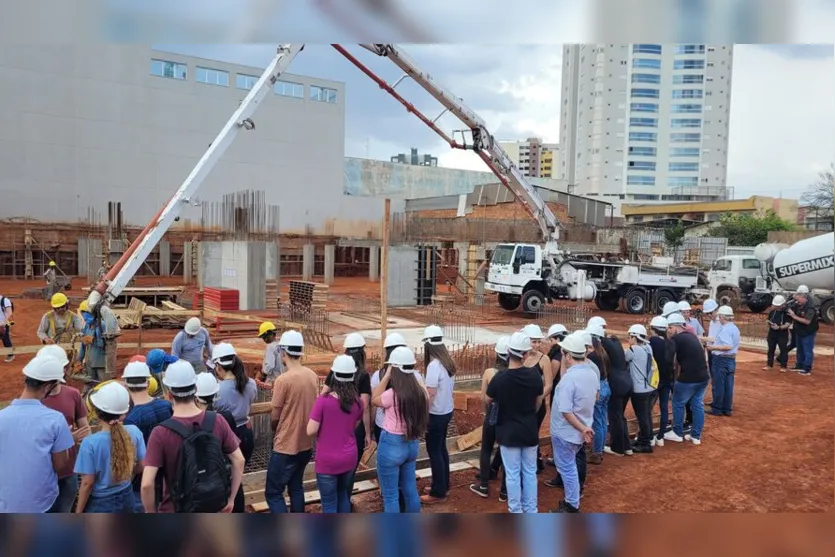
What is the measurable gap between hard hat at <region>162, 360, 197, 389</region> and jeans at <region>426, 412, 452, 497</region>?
2.55m

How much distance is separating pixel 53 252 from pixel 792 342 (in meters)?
30.4

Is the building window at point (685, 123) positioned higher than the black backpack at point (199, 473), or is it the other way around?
the building window at point (685, 123)

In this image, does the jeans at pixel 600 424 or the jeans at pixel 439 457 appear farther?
the jeans at pixel 600 424

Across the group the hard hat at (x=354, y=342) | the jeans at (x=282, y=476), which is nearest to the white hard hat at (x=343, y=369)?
the jeans at (x=282, y=476)

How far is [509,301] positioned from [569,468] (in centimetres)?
1531

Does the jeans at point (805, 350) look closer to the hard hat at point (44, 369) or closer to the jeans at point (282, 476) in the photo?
the jeans at point (282, 476)

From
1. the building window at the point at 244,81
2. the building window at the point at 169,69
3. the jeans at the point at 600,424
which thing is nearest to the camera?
the jeans at the point at 600,424

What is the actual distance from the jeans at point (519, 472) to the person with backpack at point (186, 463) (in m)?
2.26

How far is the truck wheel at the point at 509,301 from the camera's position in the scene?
19891 millimetres

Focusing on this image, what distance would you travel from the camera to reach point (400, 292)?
73.2 ft

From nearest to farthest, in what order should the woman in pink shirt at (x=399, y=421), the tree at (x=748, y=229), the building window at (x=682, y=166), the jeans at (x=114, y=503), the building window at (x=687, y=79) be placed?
the jeans at (x=114, y=503), the woman in pink shirt at (x=399, y=421), the tree at (x=748, y=229), the building window at (x=687, y=79), the building window at (x=682, y=166)

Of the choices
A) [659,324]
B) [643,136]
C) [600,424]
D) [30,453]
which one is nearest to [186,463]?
[30,453]

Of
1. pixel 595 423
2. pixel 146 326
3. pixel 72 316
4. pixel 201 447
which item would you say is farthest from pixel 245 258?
pixel 201 447

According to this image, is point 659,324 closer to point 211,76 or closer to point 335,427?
point 335,427
